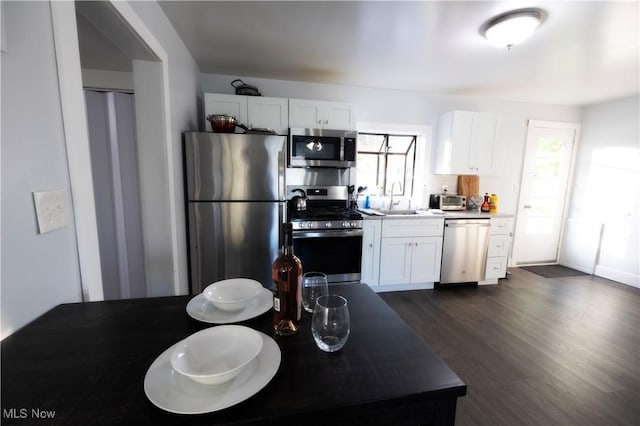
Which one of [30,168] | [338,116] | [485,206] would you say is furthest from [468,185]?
[30,168]

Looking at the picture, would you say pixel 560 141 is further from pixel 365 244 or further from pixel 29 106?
pixel 29 106

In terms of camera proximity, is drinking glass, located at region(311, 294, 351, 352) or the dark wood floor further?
the dark wood floor

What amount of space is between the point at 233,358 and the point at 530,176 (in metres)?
4.83

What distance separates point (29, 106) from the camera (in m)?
0.77

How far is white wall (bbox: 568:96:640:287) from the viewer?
3.45 m

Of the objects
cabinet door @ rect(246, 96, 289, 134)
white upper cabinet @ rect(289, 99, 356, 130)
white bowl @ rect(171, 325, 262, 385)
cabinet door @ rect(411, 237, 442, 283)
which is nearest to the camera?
white bowl @ rect(171, 325, 262, 385)

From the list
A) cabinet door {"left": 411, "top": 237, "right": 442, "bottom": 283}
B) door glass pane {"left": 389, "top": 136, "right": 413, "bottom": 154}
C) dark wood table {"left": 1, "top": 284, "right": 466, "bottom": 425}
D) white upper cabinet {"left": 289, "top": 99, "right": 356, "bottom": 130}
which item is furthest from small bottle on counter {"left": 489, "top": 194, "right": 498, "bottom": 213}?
dark wood table {"left": 1, "top": 284, "right": 466, "bottom": 425}

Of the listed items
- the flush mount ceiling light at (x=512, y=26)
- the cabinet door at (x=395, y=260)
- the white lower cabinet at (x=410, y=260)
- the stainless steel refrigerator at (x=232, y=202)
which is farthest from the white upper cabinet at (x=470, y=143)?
the stainless steel refrigerator at (x=232, y=202)

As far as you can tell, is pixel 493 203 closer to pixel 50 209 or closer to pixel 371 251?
pixel 371 251

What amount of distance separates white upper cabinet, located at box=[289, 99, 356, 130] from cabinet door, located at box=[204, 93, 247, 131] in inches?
19.2

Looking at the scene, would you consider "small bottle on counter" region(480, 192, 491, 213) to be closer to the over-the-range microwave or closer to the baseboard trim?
the baseboard trim

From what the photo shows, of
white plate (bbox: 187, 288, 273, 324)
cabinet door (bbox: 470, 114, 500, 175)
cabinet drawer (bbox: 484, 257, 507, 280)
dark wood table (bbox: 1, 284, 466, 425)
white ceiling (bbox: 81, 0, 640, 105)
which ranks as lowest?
cabinet drawer (bbox: 484, 257, 507, 280)

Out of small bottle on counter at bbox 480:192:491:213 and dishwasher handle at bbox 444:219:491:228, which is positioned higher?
small bottle on counter at bbox 480:192:491:213

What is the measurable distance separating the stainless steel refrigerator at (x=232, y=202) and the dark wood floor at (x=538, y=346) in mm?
1590
